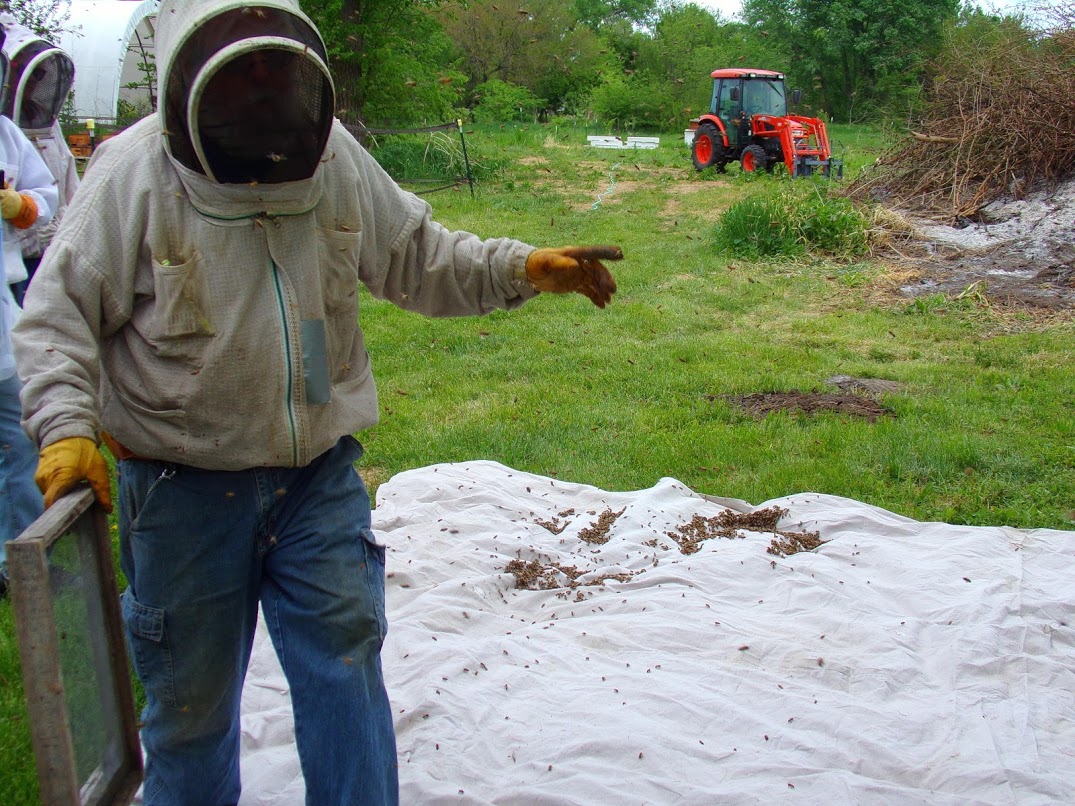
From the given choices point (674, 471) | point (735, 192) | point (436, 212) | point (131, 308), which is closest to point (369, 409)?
point (131, 308)

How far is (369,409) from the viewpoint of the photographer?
2.40 m

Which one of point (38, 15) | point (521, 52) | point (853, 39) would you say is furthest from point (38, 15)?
point (853, 39)

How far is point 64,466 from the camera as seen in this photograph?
192cm

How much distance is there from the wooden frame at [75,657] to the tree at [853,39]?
34.4 m

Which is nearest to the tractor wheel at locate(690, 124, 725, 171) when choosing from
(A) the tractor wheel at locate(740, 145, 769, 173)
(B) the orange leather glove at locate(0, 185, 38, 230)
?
(A) the tractor wheel at locate(740, 145, 769, 173)

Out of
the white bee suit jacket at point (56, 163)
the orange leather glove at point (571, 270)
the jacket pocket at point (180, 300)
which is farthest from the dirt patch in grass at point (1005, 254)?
the jacket pocket at point (180, 300)

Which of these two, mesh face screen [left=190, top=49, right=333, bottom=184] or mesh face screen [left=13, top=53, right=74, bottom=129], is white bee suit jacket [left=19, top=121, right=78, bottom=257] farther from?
mesh face screen [left=190, top=49, right=333, bottom=184]

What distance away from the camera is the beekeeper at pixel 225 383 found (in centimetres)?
202

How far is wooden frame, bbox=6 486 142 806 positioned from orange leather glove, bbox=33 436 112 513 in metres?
0.03

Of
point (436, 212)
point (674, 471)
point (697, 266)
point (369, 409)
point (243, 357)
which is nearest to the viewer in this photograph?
point (243, 357)

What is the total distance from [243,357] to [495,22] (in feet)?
109

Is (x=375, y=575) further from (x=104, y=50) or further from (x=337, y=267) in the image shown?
(x=104, y=50)

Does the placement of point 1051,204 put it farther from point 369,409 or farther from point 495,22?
point 495,22

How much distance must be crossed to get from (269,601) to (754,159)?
15.8 m
